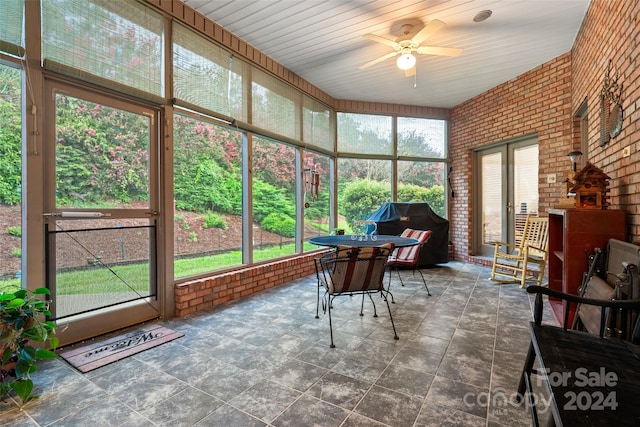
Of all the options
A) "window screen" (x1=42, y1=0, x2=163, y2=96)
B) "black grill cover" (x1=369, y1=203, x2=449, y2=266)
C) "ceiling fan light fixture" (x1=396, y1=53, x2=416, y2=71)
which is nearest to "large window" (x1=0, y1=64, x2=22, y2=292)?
"window screen" (x1=42, y1=0, x2=163, y2=96)

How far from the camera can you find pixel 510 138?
17.2ft

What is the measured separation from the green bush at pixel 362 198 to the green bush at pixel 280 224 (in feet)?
4.40

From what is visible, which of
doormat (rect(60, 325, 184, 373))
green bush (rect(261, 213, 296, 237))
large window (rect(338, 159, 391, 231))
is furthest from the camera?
large window (rect(338, 159, 391, 231))

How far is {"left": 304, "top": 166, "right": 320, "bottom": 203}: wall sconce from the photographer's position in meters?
5.11

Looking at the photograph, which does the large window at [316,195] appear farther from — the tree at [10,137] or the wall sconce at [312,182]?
the tree at [10,137]

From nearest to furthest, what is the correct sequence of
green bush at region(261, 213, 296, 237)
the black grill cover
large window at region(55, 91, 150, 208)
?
large window at region(55, 91, 150, 208), green bush at region(261, 213, 296, 237), the black grill cover

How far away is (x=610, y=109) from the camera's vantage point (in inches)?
102

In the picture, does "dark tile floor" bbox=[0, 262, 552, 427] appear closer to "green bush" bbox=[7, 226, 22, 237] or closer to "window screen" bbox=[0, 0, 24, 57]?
"green bush" bbox=[7, 226, 22, 237]

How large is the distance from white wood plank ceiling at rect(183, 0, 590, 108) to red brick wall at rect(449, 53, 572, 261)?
255mm

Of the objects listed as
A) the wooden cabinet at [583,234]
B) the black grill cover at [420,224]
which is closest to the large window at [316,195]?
the black grill cover at [420,224]

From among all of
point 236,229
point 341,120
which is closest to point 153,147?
point 236,229

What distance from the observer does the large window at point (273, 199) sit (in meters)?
4.17

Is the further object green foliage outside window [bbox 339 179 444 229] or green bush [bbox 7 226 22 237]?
green foliage outside window [bbox 339 179 444 229]

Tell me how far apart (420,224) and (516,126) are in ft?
7.23
